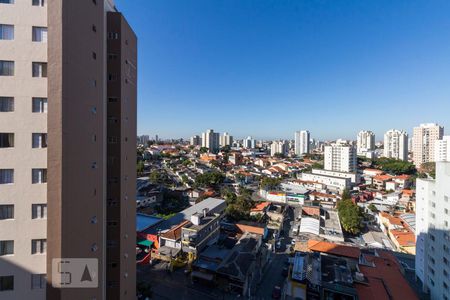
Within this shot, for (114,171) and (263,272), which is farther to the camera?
(263,272)

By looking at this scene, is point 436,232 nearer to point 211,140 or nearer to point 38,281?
point 38,281

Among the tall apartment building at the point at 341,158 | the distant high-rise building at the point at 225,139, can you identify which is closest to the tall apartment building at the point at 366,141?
the tall apartment building at the point at 341,158

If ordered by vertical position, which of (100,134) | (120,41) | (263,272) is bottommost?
(263,272)

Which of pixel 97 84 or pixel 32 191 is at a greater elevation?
pixel 97 84

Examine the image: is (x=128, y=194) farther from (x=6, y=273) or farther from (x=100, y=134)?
(x=6, y=273)

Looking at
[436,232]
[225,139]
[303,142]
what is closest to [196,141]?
[225,139]

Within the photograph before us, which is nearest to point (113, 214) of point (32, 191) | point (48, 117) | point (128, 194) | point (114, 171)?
point (128, 194)

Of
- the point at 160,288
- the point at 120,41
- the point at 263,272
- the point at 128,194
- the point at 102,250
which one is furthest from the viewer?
the point at 263,272

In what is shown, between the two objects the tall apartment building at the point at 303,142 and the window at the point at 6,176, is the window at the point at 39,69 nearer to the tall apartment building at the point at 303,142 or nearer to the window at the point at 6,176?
the window at the point at 6,176
